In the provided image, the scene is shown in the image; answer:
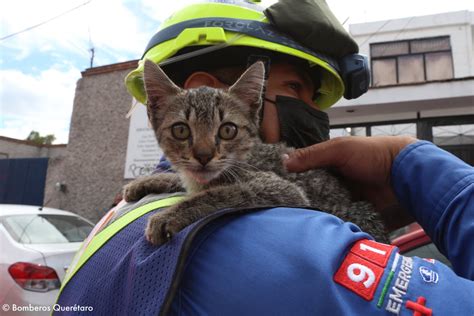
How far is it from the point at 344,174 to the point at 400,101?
892cm

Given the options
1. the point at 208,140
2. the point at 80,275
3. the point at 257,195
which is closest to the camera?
the point at 80,275

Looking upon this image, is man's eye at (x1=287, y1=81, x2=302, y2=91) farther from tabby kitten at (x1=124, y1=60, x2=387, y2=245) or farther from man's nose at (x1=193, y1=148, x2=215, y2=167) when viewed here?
man's nose at (x1=193, y1=148, x2=215, y2=167)

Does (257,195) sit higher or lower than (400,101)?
lower

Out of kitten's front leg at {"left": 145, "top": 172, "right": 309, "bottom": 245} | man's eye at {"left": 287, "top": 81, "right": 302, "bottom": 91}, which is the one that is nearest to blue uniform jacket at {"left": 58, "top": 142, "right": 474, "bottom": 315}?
Answer: kitten's front leg at {"left": 145, "top": 172, "right": 309, "bottom": 245}

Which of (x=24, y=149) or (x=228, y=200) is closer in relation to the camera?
(x=228, y=200)

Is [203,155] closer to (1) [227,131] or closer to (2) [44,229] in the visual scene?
(1) [227,131]

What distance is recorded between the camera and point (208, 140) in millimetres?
2188

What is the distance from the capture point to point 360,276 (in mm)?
1225

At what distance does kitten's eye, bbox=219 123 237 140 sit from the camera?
7.53ft

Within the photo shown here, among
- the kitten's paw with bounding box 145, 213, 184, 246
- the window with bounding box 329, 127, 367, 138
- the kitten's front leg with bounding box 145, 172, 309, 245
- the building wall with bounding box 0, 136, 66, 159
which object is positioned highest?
the window with bounding box 329, 127, 367, 138

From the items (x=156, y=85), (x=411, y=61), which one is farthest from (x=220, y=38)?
(x=411, y=61)

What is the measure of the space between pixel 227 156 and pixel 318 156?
0.54 meters

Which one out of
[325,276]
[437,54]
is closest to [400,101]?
[437,54]

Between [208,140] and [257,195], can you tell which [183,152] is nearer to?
[208,140]
